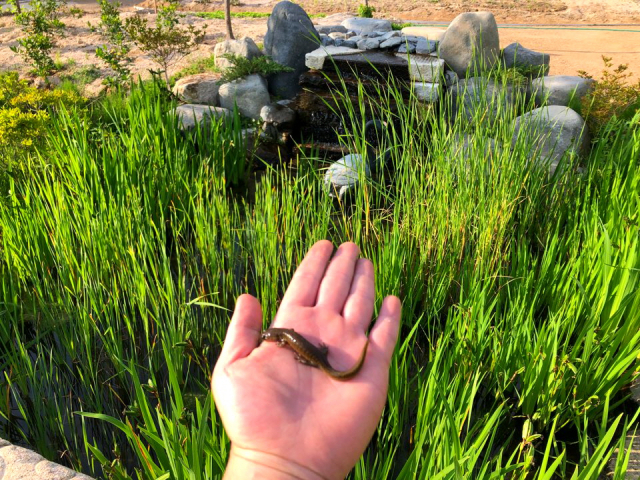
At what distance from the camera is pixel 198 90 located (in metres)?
8.08

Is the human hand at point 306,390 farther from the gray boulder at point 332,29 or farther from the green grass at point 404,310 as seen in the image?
the gray boulder at point 332,29

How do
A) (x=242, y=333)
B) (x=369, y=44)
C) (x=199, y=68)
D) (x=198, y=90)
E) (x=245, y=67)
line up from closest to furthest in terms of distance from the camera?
(x=242, y=333) < (x=198, y=90) < (x=245, y=67) < (x=199, y=68) < (x=369, y=44)

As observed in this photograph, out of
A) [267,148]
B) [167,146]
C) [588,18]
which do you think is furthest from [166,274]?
[588,18]

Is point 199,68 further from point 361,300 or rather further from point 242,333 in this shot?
point 242,333

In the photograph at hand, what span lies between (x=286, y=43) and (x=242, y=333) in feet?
26.1

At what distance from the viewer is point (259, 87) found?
825 centimetres

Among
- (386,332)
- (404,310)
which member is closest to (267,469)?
(386,332)

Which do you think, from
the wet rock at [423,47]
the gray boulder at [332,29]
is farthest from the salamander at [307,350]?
the gray boulder at [332,29]

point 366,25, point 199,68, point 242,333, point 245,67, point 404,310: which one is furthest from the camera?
point 366,25

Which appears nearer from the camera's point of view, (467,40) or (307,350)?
(307,350)

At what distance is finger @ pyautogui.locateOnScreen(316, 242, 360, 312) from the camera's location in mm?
2131

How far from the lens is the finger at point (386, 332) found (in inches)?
74.8

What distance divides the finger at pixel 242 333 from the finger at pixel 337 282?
1.04 feet

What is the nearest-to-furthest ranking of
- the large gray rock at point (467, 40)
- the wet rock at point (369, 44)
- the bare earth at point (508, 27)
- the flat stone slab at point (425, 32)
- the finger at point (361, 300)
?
the finger at point (361, 300) < the large gray rock at point (467, 40) < the wet rock at point (369, 44) < the flat stone slab at point (425, 32) < the bare earth at point (508, 27)
